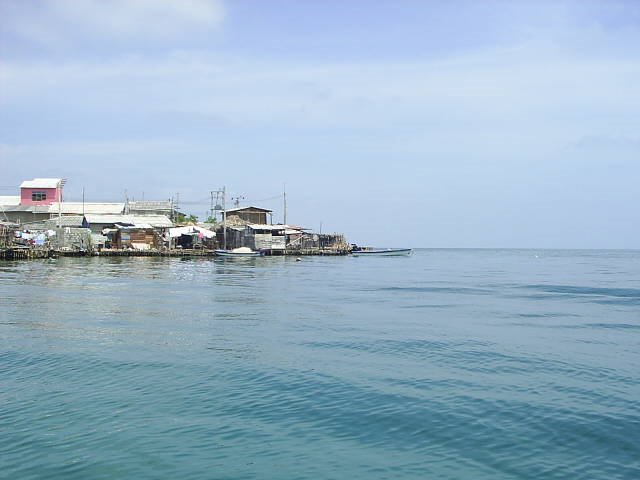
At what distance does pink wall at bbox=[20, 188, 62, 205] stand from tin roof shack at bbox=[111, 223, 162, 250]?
9.88m

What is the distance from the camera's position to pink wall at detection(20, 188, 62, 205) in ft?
222

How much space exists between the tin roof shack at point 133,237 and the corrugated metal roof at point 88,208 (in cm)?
585

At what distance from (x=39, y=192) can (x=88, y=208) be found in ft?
18.0

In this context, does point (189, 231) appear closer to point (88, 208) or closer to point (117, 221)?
point (117, 221)

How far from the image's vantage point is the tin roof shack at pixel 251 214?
75312mm

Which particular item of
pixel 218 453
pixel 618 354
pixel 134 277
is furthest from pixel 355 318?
pixel 134 277

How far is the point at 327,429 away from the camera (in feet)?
32.1

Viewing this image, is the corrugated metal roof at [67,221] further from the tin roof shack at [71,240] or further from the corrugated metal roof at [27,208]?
the corrugated metal roof at [27,208]

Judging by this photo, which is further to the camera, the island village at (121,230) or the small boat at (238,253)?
the small boat at (238,253)

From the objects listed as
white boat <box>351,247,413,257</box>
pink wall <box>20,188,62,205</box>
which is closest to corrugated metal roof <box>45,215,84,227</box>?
pink wall <box>20,188,62,205</box>

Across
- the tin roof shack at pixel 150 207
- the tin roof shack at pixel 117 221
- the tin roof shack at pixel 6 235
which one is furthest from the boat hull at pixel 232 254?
the tin roof shack at pixel 6 235

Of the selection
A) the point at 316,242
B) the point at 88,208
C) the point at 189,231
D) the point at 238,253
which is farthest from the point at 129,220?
the point at 316,242

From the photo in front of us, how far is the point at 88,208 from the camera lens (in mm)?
69312

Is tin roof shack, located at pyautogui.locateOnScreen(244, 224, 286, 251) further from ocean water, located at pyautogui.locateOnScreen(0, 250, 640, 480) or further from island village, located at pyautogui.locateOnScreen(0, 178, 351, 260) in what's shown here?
ocean water, located at pyautogui.locateOnScreen(0, 250, 640, 480)
